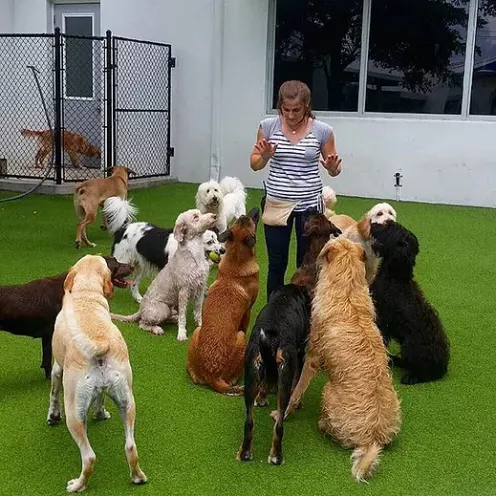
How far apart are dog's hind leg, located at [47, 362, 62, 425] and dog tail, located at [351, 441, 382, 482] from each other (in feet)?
5.02

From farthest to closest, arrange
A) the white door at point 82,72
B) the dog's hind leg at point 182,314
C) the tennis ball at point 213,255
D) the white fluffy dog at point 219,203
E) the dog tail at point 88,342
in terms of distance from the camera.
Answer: the white door at point 82,72
the white fluffy dog at point 219,203
the tennis ball at point 213,255
the dog's hind leg at point 182,314
the dog tail at point 88,342

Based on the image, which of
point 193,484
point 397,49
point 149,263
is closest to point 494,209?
point 397,49

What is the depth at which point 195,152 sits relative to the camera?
11906 mm

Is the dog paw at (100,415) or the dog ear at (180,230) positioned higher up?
the dog ear at (180,230)

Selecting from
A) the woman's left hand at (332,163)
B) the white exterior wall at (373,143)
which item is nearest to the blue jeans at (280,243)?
the woman's left hand at (332,163)

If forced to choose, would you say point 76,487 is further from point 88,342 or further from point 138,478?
point 88,342

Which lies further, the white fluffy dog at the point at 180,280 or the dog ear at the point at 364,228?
the dog ear at the point at 364,228

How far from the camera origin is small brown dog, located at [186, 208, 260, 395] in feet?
12.1

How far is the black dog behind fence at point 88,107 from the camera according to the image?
36.2 ft

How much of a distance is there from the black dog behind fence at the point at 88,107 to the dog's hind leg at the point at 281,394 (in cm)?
830

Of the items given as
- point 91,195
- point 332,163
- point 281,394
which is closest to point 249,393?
point 281,394

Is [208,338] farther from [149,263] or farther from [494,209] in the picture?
[494,209]

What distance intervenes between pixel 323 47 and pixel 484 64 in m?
2.60

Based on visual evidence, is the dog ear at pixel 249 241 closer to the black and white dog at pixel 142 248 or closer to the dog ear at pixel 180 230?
the dog ear at pixel 180 230
